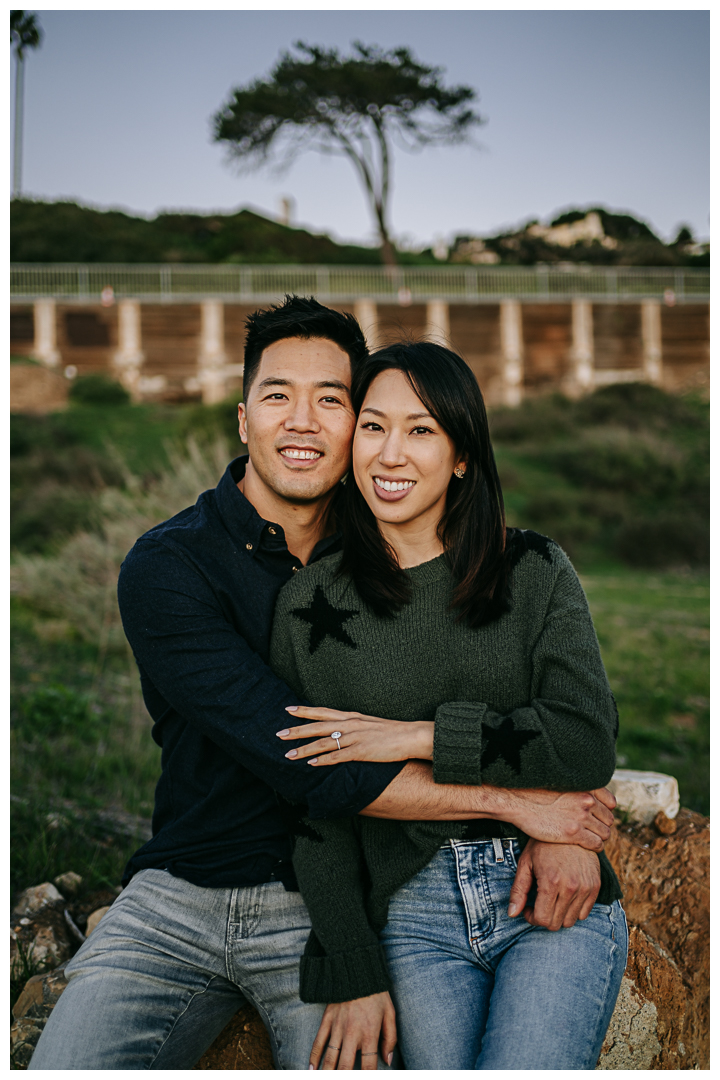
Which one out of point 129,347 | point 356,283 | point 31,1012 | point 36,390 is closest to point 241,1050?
point 31,1012

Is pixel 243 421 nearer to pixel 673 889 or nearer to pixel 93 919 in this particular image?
pixel 93 919

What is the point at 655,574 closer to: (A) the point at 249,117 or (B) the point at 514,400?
(B) the point at 514,400

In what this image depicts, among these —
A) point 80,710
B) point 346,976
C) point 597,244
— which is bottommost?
point 80,710

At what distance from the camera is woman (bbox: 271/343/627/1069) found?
71.6 inches

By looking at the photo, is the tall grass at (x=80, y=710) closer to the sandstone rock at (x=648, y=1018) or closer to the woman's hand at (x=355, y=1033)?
the woman's hand at (x=355, y=1033)

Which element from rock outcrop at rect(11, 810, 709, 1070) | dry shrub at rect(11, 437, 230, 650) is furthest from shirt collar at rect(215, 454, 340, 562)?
dry shrub at rect(11, 437, 230, 650)

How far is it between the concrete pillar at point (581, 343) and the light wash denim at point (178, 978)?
2478 centimetres

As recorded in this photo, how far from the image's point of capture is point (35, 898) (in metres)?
3.01

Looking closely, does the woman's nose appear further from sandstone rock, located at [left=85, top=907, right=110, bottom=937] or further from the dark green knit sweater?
sandstone rock, located at [left=85, top=907, right=110, bottom=937]

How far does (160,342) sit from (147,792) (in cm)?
2078

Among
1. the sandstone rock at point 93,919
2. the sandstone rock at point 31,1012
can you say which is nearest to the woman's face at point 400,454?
the sandstone rock at point 31,1012

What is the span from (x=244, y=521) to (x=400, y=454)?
52 cm

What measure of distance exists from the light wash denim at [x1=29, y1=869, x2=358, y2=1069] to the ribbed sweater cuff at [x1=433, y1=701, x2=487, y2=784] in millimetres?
574

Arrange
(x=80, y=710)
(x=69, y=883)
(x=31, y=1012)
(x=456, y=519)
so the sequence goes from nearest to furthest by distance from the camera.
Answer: (x=456, y=519)
(x=31, y=1012)
(x=69, y=883)
(x=80, y=710)
